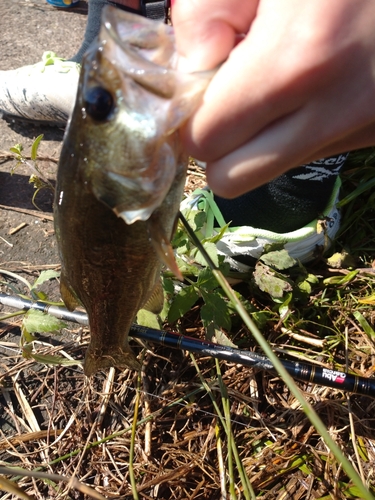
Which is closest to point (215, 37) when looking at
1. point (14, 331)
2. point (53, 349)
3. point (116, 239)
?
point (116, 239)

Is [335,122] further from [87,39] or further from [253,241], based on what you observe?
[87,39]

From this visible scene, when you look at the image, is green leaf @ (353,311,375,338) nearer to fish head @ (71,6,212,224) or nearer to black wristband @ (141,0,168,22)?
fish head @ (71,6,212,224)

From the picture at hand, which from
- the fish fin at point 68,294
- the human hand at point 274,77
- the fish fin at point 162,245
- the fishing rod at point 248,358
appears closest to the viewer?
the human hand at point 274,77

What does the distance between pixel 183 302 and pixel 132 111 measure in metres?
1.25

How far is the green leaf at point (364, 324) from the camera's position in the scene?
7.49 feet

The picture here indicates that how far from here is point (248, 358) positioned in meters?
2.00

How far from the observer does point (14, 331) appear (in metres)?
2.56

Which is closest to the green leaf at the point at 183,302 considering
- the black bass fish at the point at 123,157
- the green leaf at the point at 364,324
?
the black bass fish at the point at 123,157

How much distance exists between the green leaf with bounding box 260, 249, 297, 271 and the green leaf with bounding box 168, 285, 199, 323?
429mm

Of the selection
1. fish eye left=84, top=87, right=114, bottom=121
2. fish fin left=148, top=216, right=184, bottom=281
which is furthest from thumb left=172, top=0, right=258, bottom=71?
fish fin left=148, top=216, right=184, bottom=281

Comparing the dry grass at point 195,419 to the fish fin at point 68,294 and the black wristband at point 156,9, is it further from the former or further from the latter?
the black wristband at point 156,9

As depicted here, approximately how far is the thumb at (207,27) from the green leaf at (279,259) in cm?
143

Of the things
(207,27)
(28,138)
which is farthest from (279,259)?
(28,138)

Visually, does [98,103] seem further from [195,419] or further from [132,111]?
[195,419]
